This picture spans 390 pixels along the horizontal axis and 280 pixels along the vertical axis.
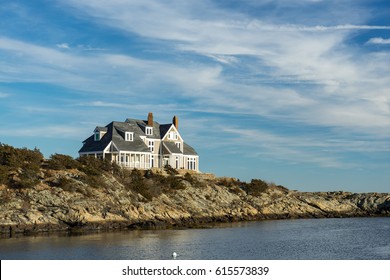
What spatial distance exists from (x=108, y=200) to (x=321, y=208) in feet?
162

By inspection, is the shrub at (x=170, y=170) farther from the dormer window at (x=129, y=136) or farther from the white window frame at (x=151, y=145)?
the dormer window at (x=129, y=136)

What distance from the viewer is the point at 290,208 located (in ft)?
318

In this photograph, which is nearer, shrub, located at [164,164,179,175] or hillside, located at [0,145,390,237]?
hillside, located at [0,145,390,237]

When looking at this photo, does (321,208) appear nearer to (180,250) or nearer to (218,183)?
(218,183)

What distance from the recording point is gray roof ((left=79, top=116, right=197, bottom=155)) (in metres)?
88.9

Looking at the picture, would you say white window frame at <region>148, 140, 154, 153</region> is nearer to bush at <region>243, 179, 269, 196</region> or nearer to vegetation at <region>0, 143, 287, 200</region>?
vegetation at <region>0, 143, 287, 200</region>

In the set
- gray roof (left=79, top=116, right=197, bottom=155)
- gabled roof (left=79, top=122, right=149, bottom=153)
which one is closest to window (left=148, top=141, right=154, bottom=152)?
gray roof (left=79, top=116, right=197, bottom=155)

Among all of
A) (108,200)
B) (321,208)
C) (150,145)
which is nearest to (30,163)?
(108,200)

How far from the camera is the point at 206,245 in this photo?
164 ft

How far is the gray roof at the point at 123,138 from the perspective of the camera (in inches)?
3501

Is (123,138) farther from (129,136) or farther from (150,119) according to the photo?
(150,119)

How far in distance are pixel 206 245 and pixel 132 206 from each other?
2350cm

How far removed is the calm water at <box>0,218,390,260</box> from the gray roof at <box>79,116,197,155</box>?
2847 centimetres

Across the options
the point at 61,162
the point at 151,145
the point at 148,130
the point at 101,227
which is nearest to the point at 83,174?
the point at 61,162
